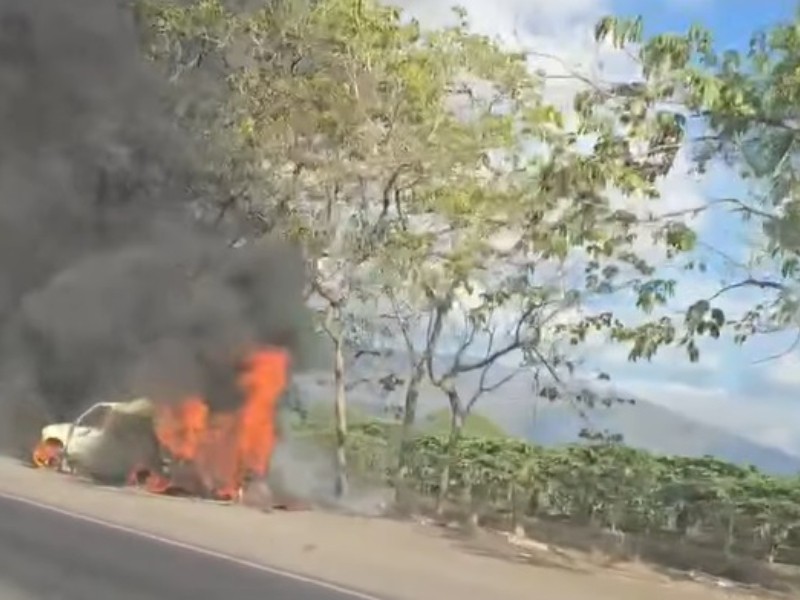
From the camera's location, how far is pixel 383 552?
1347 cm

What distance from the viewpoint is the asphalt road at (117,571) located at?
30.3 feet

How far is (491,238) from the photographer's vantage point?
54.6 ft

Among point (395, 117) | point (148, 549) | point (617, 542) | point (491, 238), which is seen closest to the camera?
point (148, 549)

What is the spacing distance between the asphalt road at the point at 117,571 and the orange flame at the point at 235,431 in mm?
3785

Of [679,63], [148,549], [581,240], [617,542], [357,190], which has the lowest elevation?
[148,549]

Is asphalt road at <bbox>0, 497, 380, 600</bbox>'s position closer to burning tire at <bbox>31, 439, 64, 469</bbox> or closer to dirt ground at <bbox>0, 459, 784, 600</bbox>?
dirt ground at <bbox>0, 459, 784, 600</bbox>

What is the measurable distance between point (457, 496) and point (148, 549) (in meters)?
6.92

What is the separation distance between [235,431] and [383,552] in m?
3.99

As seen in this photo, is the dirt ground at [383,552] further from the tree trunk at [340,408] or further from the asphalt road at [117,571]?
the tree trunk at [340,408]

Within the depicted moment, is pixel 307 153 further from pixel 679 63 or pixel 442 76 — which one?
pixel 679 63

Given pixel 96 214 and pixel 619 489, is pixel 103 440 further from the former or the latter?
pixel 619 489

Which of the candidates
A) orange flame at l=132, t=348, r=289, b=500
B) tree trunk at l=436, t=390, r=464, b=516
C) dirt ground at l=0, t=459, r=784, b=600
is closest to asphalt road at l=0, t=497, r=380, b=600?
dirt ground at l=0, t=459, r=784, b=600

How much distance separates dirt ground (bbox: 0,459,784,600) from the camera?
1152 cm

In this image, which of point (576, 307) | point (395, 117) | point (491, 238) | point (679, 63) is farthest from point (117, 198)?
point (679, 63)
